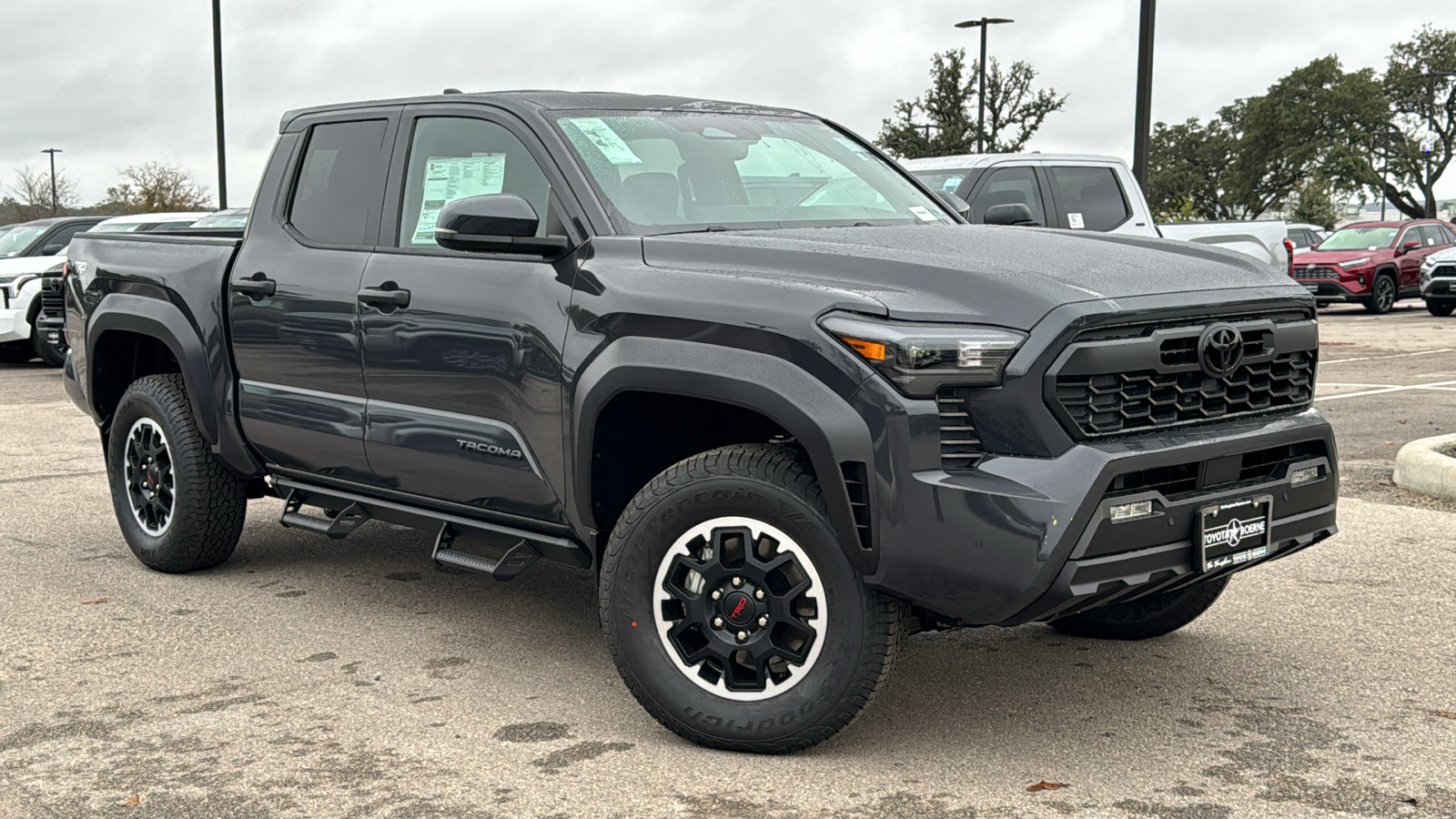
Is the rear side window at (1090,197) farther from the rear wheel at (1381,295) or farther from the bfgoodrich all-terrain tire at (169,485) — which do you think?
the rear wheel at (1381,295)

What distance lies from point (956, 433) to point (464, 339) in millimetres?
1744

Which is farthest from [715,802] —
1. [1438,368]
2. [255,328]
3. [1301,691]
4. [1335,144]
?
[1335,144]

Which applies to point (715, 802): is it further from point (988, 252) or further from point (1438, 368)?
point (1438, 368)

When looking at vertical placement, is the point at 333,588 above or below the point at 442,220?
below

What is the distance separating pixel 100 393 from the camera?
6.71 metres

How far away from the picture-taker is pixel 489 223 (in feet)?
14.4

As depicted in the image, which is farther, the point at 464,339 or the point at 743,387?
the point at 464,339

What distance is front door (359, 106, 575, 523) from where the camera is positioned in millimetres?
4543

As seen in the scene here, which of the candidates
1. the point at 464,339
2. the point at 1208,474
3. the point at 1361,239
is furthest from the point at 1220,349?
the point at 1361,239

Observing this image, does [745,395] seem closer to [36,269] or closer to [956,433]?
[956,433]

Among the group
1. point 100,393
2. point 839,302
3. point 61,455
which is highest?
point 839,302

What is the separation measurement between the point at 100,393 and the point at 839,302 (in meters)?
4.21

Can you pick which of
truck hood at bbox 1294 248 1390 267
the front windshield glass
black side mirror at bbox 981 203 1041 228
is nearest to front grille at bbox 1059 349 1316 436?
black side mirror at bbox 981 203 1041 228

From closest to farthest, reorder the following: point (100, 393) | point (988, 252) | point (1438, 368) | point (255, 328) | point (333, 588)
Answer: point (988, 252), point (255, 328), point (333, 588), point (100, 393), point (1438, 368)
